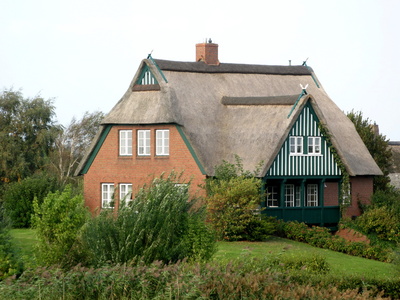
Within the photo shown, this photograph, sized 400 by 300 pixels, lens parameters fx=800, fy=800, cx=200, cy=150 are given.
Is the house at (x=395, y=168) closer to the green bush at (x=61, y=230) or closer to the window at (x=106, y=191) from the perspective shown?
the window at (x=106, y=191)

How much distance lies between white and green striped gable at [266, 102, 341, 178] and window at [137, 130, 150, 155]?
19.2 feet

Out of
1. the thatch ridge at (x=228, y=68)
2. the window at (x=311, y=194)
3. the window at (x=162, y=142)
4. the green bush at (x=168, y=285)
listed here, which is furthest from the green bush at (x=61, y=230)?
the window at (x=311, y=194)

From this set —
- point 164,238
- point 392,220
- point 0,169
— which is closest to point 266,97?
point 392,220

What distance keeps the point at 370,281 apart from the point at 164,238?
515cm

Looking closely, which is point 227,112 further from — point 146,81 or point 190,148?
point 146,81

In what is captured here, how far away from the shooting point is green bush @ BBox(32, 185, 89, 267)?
2080 centimetres

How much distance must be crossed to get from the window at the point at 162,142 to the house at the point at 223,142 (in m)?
0.04

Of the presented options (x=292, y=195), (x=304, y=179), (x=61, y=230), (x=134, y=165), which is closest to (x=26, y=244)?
(x=61, y=230)

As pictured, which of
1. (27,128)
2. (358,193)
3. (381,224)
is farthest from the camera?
(27,128)

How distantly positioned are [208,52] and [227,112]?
13.5 ft

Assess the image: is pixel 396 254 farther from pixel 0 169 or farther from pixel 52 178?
pixel 0 169

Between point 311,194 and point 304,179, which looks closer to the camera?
point 304,179

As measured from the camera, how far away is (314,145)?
35.8 m

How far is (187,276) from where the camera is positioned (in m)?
15.4
